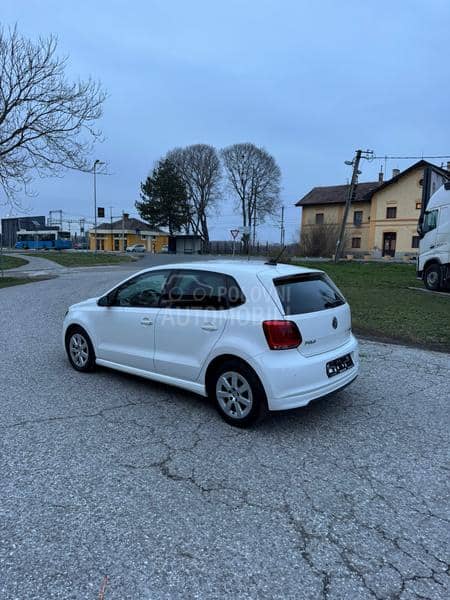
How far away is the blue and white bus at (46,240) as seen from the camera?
64.6 metres

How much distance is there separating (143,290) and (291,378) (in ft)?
6.99

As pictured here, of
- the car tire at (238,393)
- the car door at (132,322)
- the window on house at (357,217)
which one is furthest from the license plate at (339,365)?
the window on house at (357,217)

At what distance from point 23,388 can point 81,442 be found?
1764 millimetres

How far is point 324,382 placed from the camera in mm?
3885

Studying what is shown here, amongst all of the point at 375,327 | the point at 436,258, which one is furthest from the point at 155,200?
the point at 375,327

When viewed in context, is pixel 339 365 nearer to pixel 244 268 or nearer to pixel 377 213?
pixel 244 268

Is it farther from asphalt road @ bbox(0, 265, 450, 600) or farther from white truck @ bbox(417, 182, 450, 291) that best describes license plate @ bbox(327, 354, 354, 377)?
white truck @ bbox(417, 182, 450, 291)

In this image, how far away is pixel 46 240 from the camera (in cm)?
6481

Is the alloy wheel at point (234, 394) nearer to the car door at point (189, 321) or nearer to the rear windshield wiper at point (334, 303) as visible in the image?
the car door at point (189, 321)

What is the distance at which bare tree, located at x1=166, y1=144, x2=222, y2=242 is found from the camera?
64562mm

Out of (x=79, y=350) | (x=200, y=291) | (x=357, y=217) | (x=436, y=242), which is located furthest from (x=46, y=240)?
A: (x=200, y=291)

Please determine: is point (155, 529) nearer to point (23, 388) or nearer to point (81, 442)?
point (81, 442)

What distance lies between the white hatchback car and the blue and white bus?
213 ft

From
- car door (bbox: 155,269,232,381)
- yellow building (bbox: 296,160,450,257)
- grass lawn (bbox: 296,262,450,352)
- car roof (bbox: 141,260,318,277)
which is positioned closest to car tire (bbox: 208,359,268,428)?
car door (bbox: 155,269,232,381)
